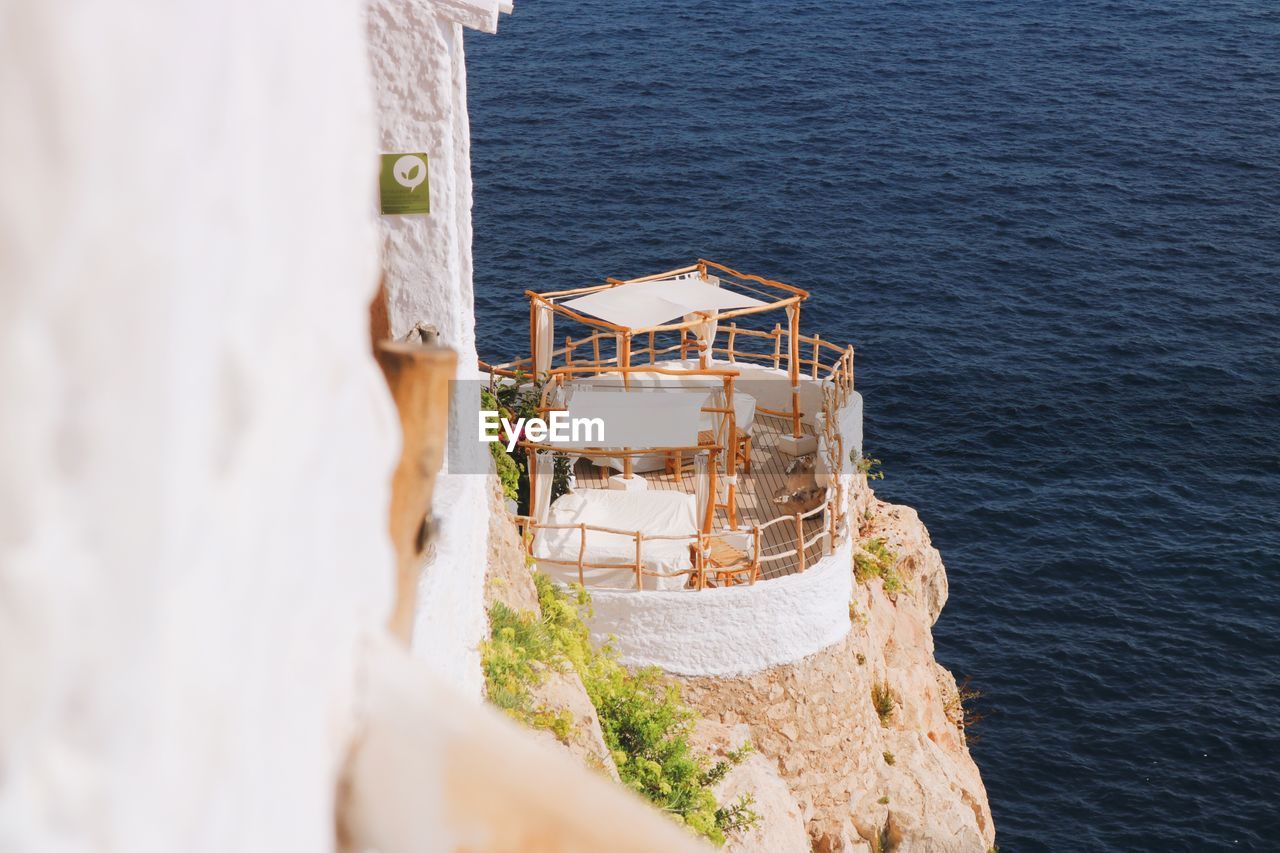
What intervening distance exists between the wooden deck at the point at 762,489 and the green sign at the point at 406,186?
29.6 feet

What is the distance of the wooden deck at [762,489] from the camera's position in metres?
20.1

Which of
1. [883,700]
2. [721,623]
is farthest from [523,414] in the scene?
[883,700]

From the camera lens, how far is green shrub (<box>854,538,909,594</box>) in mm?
22547

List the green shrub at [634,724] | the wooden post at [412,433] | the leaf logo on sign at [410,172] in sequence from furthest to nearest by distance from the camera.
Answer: the green shrub at [634,724] < the leaf logo on sign at [410,172] < the wooden post at [412,433]

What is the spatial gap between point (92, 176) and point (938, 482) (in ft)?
138

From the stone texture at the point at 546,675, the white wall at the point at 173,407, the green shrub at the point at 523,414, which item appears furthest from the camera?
the green shrub at the point at 523,414

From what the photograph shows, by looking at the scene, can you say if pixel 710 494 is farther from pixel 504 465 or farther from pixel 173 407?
pixel 173 407

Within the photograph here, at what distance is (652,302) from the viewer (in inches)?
803

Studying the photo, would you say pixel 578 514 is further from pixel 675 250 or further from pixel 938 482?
pixel 675 250

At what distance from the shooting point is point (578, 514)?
18266 mm

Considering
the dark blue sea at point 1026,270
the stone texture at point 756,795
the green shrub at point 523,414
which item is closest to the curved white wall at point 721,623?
the stone texture at point 756,795

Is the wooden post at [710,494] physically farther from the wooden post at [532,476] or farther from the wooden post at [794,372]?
the wooden post at [794,372]

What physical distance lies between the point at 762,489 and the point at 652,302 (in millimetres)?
3364

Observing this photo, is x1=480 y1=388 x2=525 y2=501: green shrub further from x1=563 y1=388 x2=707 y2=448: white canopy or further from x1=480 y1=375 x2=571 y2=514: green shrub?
x1=563 y1=388 x2=707 y2=448: white canopy
